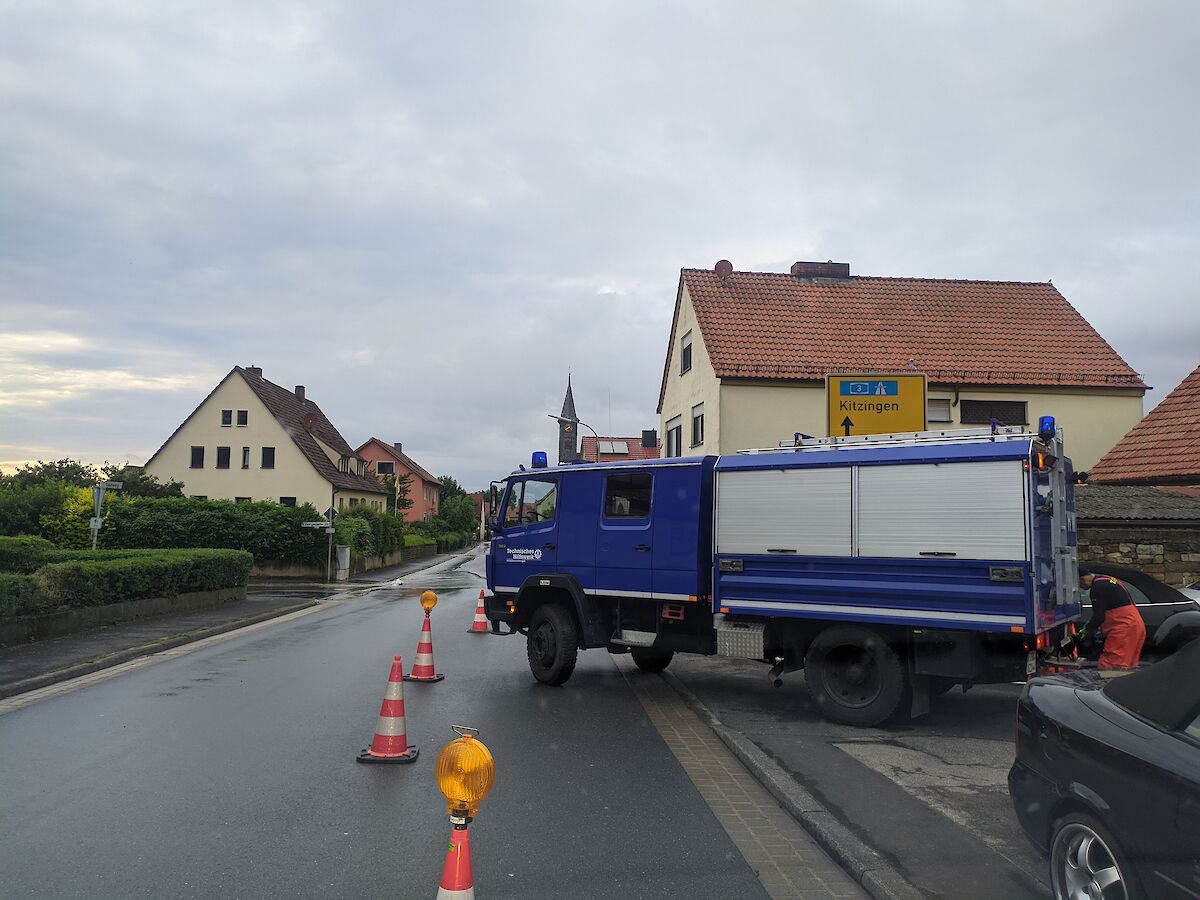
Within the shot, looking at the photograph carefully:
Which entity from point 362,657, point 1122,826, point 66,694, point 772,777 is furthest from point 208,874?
point 362,657

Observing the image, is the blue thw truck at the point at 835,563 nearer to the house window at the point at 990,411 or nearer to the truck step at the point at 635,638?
the truck step at the point at 635,638

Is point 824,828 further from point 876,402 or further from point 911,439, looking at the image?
point 876,402

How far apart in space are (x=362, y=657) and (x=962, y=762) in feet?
27.2

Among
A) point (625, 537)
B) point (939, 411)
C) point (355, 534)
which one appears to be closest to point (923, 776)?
point (625, 537)

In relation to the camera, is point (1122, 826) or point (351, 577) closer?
point (1122, 826)

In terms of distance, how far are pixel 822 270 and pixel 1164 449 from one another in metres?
12.2

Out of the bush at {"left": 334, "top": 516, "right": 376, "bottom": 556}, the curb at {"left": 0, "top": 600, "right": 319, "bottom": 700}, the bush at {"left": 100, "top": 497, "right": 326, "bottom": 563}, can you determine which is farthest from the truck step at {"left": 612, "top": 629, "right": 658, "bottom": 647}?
the bush at {"left": 334, "top": 516, "right": 376, "bottom": 556}

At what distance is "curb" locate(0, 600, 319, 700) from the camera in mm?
9616

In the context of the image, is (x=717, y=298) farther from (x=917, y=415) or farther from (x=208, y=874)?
(x=208, y=874)

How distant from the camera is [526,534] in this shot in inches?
429

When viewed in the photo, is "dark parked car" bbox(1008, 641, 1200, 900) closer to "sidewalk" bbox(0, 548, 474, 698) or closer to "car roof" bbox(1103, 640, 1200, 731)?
"car roof" bbox(1103, 640, 1200, 731)

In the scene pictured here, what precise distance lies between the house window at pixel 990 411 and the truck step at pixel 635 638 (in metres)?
14.9

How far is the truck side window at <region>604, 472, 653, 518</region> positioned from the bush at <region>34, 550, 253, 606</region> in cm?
869

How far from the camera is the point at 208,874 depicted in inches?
173
